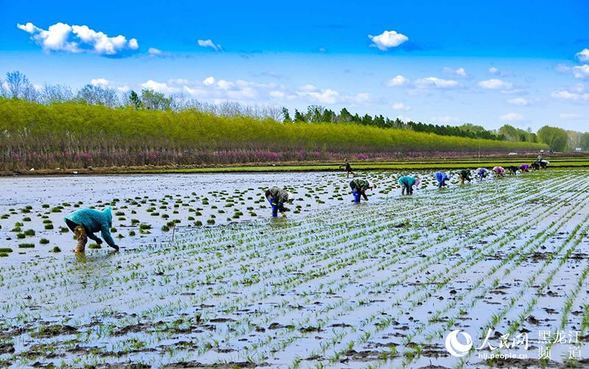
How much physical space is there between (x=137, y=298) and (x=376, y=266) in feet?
15.0

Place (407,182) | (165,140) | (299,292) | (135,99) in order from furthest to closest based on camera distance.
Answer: (135,99) < (165,140) < (407,182) < (299,292)

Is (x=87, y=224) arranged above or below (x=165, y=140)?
below

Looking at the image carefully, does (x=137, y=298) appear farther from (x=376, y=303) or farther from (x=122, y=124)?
(x=122, y=124)

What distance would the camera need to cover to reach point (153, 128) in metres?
113

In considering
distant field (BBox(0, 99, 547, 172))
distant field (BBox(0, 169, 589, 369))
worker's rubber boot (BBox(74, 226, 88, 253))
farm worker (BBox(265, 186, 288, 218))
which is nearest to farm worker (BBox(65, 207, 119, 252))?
worker's rubber boot (BBox(74, 226, 88, 253))

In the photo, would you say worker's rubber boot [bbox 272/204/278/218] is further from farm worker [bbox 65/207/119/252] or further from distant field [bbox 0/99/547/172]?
distant field [bbox 0/99/547/172]

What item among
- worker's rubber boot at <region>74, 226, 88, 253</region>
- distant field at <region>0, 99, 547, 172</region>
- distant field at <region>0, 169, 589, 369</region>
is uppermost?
distant field at <region>0, 99, 547, 172</region>

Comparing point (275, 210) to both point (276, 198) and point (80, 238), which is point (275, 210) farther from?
point (80, 238)

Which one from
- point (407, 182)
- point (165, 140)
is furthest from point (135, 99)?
point (407, 182)

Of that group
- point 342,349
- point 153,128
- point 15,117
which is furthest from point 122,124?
point 342,349

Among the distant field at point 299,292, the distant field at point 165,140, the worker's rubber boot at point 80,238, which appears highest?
the distant field at point 165,140

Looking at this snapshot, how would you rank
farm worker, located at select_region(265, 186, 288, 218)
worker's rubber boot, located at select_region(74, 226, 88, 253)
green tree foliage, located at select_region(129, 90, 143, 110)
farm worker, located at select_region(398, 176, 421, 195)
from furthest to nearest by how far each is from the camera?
green tree foliage, located at select_region(129, 90, 143, 110)
farm worker, located at select_region(398, 176, 421, 195)
farm worker, located at select_region(265, 186, 288, 218)
worker's rubber boot, located at select_region(74, 226, 88, 253)

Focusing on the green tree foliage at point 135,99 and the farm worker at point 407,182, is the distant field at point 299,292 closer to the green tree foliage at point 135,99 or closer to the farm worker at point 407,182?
the farm worker at point 407,182

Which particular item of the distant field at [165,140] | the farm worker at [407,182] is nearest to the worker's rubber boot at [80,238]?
the farm worker at [407,182]
